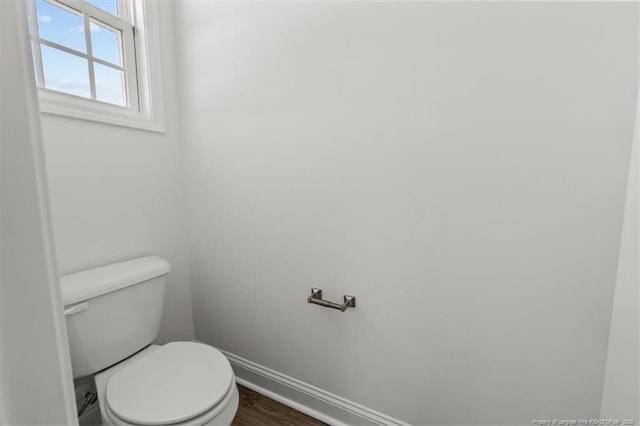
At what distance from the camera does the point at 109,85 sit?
138cm

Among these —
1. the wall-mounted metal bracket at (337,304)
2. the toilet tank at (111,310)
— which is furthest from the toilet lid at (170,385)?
the wall-mounted metal bracket at (337,304)

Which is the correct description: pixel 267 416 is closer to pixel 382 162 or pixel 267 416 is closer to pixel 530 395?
pixel 530 395

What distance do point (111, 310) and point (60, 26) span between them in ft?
3.91

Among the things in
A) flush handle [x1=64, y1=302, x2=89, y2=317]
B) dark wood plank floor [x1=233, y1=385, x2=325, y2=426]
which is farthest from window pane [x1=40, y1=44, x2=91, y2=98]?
dark wood plank floor [x1=233, y1=385, x2=325, y2=426]

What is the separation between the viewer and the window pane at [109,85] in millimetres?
1337

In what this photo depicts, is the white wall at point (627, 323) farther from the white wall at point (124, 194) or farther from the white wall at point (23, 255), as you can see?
the white wall at point (124, 194)

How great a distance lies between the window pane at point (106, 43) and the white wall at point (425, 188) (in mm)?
289

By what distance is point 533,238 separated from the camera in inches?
35.2

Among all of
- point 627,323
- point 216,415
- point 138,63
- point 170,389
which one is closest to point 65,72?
point 138,63

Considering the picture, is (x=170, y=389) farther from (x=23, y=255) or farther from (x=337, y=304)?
(x=23, y=255)

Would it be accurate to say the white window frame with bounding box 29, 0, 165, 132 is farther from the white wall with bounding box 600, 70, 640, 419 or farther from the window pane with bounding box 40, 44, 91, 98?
the white wall with bounding box 600, 70, 640, 419

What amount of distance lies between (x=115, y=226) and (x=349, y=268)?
106 centimetres

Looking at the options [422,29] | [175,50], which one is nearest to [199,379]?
[422,29]

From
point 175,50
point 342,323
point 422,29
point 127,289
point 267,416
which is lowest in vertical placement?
point 267,416
